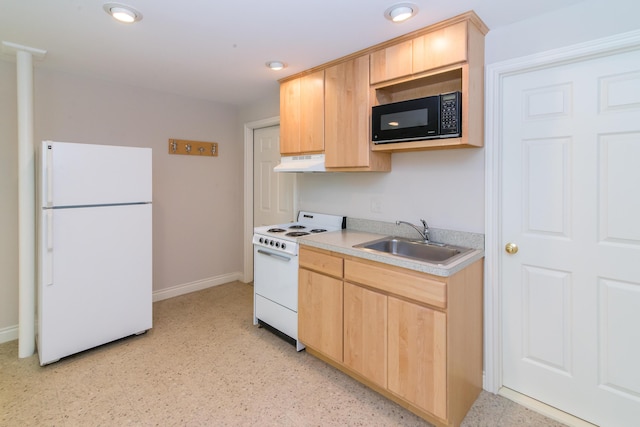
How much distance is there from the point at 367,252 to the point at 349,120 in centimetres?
105

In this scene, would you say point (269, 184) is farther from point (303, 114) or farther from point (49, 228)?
point (49, 228)

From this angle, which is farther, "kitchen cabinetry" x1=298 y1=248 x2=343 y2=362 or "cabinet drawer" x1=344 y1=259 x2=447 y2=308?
"kitchen cabinetry" x1=298 y1=248 x2=343 y2=362

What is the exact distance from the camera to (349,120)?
8.08 feet

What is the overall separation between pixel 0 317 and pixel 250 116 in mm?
3024

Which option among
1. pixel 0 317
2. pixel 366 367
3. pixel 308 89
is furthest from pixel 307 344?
pixel 0 317

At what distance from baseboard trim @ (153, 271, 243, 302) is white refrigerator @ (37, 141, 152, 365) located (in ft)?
2.92

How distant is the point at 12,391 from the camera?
2.07 m

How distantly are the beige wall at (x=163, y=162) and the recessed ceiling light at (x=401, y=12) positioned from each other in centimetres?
269

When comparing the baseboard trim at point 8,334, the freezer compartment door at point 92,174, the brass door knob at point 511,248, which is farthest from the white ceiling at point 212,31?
the baseboard trim at point 8,334

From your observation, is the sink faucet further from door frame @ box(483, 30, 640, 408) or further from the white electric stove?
the white electric stove

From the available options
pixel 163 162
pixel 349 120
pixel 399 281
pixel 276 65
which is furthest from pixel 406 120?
pixel 163 162

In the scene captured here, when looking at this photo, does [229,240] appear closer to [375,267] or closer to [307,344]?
[307,344]

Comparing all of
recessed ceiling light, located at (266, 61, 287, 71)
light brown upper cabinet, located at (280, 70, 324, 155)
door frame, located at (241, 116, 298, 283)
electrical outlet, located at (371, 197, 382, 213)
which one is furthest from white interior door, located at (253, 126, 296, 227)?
electrical outlet, located at (371, 197, 382, 213)

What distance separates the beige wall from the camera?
8.92 ft
